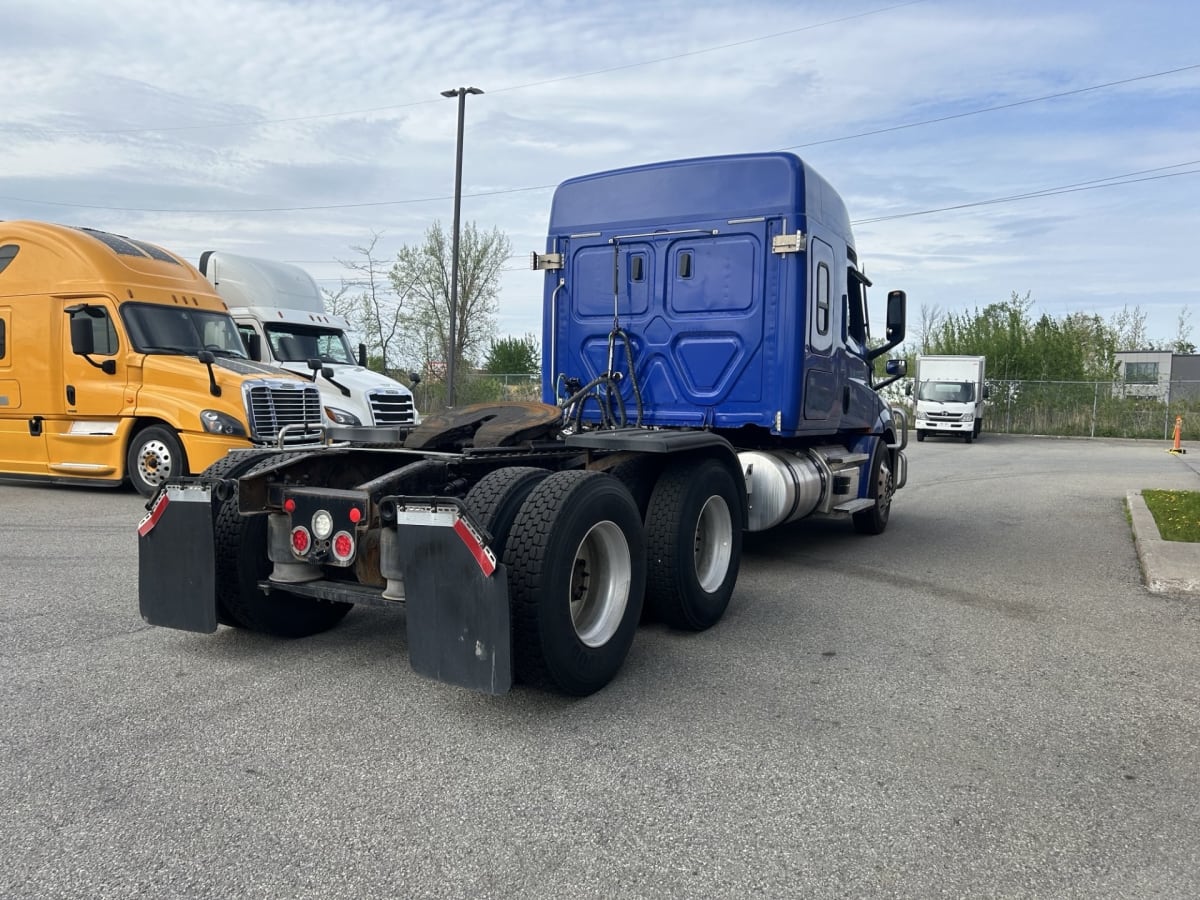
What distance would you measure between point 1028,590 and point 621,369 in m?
3.48

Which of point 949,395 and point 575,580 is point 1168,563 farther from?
point 949,395

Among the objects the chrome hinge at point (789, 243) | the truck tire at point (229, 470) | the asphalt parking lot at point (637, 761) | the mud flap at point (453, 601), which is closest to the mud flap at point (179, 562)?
the truck tire at point (229, 470)

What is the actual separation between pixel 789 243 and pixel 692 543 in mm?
2633

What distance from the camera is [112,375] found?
11109 mm

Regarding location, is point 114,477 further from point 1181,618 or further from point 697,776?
point 1181,618

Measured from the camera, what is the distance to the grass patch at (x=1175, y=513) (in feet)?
28.1

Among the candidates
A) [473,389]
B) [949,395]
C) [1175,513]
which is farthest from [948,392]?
[1175,513]

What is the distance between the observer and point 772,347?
22.3 feet

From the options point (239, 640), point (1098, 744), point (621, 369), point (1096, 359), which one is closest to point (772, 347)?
point (621, 369)

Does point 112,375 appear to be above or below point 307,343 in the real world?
below

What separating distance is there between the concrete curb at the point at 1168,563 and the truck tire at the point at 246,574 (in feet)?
19.7

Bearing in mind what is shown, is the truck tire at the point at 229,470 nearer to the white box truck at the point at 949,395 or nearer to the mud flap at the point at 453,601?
the mud flap at the point at 453,601

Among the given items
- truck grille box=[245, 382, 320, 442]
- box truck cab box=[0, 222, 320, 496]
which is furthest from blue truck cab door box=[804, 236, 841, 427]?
box truck cab box=[0, 222, 320, 496]

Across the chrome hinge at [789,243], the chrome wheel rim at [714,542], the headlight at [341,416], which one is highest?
the chrome hinge at [789,243]
